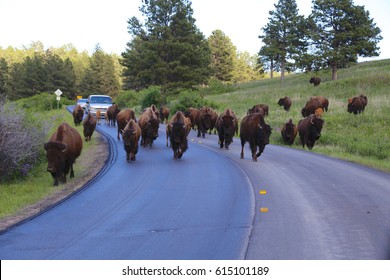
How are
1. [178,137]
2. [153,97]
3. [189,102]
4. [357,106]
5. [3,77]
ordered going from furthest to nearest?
1. [3,77]
2. [153,97]
3. [189,102]
4. [357,106]
5. [178,137]

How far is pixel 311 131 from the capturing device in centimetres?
2278

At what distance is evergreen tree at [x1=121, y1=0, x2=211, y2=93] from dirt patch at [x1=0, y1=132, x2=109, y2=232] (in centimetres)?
3490

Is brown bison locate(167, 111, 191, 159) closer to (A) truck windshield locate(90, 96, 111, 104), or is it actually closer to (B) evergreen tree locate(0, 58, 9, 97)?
(A) truck windshield locate(90, 96, 111, 104)

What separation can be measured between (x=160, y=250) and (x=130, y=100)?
62.2 metres

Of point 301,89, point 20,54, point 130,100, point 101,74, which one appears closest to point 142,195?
point 301,89

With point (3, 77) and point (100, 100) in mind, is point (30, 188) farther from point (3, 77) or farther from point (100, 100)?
point (3, 77)

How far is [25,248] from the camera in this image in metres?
6.64

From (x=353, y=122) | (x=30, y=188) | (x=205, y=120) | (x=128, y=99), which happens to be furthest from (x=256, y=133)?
(x=128, y=99)

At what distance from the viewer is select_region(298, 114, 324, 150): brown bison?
22531mm

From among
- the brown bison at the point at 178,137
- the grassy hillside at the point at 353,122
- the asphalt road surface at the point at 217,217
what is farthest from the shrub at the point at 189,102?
the asphalt road surface at the point at 217,217

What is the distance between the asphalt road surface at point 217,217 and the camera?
6.41m

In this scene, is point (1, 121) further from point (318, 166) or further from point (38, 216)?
point (318, 166)

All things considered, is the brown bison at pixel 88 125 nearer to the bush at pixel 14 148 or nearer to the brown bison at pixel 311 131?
the bush at pixel 14 148

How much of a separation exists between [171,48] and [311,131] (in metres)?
36.5
